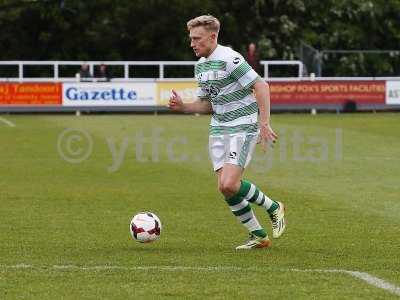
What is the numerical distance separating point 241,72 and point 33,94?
27.7 m

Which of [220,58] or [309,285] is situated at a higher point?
[220,58]

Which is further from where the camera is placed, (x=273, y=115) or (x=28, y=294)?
(x=273, y=115)

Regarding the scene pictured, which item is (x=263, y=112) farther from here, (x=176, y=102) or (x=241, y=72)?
(x=176, y=102)

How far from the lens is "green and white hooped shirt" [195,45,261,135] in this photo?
10.1m

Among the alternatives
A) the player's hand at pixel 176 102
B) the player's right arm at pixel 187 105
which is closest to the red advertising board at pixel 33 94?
the player's right arm at pixel 187 105

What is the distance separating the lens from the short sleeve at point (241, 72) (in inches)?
396

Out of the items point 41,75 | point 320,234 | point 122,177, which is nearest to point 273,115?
point 41,75

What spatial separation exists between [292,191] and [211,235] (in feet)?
15.0

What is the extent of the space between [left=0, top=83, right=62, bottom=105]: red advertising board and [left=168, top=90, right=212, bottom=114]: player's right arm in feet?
88.1

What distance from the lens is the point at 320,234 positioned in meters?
11.2

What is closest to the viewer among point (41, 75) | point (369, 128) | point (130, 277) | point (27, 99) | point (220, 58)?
point (130, 277)

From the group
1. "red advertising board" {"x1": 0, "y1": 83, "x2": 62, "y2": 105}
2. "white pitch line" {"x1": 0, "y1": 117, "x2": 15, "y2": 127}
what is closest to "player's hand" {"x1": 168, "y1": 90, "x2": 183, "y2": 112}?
"white pitch line" {"x1": 0, "y1": 117, "x2": 15, "y2": 127}

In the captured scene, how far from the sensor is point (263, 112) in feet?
32.5

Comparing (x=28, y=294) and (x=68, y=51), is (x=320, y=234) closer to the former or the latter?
(x=28, y=294)
